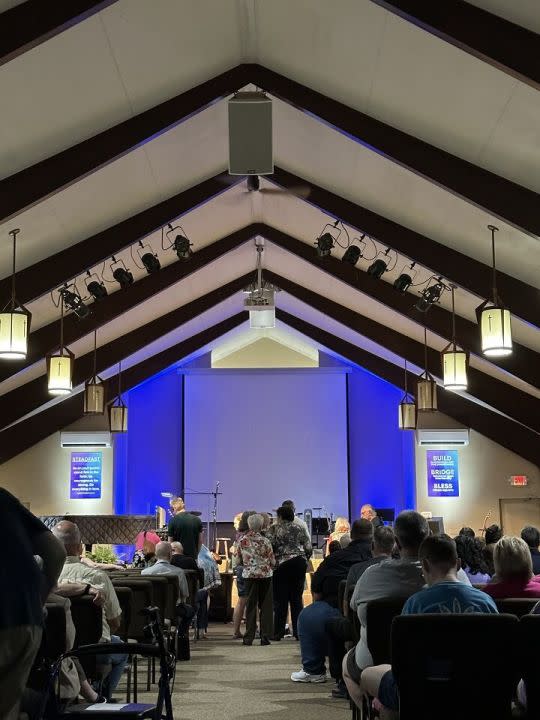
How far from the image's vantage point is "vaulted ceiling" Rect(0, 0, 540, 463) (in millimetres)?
6332

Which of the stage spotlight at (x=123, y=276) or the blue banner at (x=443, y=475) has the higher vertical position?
the stage spotlight at (x=123, y=276)

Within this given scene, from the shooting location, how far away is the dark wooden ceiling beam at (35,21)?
559 cm

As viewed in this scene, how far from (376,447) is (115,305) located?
7.51m

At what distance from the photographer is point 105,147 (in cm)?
771

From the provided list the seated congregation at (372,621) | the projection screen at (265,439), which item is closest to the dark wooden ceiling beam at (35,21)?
the seated congregation at (372,621)

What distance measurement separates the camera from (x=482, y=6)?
5801 mm

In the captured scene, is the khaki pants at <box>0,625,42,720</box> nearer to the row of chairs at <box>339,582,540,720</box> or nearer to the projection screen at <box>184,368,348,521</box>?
the row of chairs at <box>339,582,540,720</box>

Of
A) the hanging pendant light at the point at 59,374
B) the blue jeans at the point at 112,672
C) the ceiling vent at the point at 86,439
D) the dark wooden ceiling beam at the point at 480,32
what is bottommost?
the blue jeans at the point at 112,672

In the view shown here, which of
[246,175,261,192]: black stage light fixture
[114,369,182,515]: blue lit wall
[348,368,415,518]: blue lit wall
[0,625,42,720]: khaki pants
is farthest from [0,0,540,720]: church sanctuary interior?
[114,369,182,515]: blue lit wall

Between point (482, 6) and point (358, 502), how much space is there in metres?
12.6

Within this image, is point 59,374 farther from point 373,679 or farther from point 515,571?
point 373,679

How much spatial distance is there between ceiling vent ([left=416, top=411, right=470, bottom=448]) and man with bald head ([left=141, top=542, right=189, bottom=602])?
28.4ft

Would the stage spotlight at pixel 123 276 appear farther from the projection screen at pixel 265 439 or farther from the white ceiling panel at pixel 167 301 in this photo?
the projection screen at pixel 265 439

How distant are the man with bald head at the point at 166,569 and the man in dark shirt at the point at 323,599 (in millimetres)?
1242
